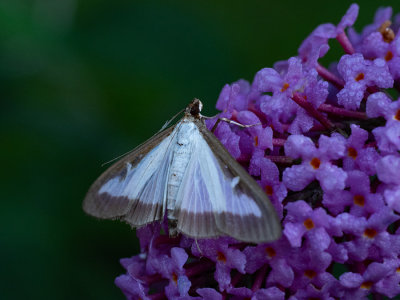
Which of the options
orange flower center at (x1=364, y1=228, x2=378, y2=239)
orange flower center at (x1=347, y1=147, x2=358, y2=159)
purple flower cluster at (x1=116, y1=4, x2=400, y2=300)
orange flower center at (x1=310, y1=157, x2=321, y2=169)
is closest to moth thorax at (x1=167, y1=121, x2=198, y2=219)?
purple flower cluster at (x1=116, y1=4, x2=400, y2=300)

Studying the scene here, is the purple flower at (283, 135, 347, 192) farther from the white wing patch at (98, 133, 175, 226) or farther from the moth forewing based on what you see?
the white wing patch at (98, 133, 175, 226)

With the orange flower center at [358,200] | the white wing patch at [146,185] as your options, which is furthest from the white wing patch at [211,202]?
the orange flower center at [358,200]

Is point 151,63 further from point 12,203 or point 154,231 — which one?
point 154,231

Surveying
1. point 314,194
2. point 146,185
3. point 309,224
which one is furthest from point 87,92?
point 309,224

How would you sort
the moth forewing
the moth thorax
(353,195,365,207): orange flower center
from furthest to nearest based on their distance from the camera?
1. the moth thorax
2. (353,195,365,207): orange flower center
3. the moth forewing

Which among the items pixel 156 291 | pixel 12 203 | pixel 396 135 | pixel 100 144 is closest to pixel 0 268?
pixel 12 203

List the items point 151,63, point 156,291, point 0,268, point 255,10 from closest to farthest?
point 156,291 → point 0,268 → point 151,63 → point 255,10

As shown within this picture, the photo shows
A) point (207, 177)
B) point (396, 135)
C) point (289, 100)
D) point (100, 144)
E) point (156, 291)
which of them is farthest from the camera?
point (100, 144)
